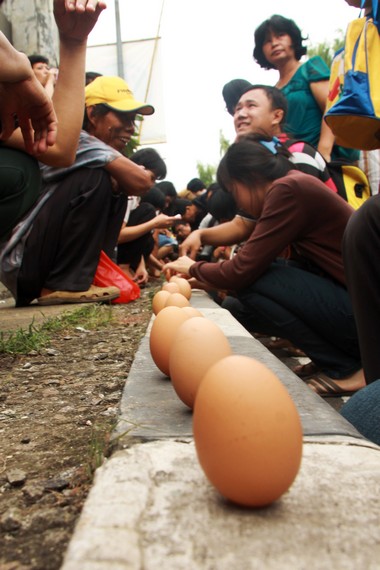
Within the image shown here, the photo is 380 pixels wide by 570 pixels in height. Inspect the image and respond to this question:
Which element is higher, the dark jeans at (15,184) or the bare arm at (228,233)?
the dark jeans at (15,184)

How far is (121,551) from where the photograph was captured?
0.75m

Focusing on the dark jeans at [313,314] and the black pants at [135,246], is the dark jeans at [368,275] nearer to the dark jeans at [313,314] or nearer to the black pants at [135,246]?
the dark jeans at [313,314]

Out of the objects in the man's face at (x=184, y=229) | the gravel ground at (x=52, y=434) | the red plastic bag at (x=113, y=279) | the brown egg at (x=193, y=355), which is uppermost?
the brown egg at (x=193, y=355)

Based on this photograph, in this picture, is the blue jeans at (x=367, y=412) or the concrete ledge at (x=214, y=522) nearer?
the concrete ledge at (x=214, y=522)

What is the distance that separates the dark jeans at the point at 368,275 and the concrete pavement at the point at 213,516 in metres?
0.87

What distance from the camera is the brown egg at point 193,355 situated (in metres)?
1.32

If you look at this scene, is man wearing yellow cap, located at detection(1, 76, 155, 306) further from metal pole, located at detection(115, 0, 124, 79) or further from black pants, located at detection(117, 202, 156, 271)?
metal pole, located at detection(115, 0, 124, 79)

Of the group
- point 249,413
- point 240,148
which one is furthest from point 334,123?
point 249,413

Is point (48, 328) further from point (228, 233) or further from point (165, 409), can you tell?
point (228, 233)

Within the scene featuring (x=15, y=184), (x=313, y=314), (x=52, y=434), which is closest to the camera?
(x=52, y=434)

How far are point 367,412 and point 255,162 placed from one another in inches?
79.4

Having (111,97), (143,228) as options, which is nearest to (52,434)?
(111,97)

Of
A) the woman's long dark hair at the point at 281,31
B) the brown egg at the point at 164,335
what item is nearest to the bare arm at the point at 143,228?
the woman's long dark hair at the point at 281,31

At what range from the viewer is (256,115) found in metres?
3.99
